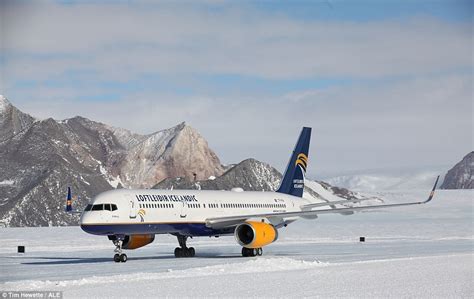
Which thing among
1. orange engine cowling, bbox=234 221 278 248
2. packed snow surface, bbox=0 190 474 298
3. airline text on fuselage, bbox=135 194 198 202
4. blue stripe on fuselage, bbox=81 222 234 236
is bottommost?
packed snow surface, bbox=0 190 474 298

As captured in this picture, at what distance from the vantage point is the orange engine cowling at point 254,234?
38.9 metres

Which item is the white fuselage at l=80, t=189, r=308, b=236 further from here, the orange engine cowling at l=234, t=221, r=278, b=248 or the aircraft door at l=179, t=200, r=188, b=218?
the orange engine cowling at l=234, t=221, r=278, b=248

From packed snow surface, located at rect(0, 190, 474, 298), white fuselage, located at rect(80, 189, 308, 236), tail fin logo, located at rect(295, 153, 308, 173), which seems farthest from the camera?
tail fin logo, located at rect(295, 153, 308, 173)

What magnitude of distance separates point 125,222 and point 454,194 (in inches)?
4379

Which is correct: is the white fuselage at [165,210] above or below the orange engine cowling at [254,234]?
above

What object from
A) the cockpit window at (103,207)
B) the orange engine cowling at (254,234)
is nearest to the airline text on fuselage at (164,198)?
the cockpit window at (103,207)

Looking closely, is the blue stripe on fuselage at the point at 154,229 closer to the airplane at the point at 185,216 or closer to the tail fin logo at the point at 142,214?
the airplane at the point at 185,216

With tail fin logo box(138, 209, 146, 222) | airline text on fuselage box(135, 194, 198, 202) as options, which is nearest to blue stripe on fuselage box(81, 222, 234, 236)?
tail fin logo box(138, 209, 146, 222)

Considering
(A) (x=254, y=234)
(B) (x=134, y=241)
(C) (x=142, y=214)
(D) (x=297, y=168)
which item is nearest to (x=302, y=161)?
(D) (x=297, y=168)

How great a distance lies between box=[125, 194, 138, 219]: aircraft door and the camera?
35.8 meters

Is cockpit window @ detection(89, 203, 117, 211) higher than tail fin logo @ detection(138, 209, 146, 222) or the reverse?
higher

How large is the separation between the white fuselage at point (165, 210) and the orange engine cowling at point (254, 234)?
1.71 m

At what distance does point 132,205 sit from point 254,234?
646cm

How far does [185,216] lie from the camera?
3916 centimetres
